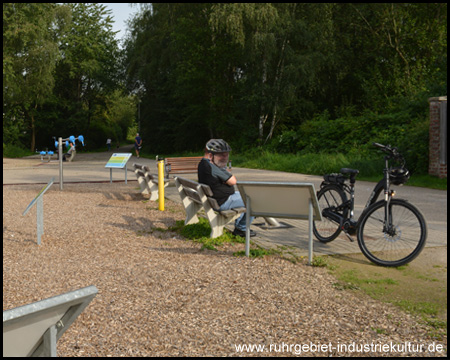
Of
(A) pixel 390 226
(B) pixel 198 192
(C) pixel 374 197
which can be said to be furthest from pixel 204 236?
(A) pixel 390 226

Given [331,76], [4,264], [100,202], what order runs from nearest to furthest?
[4,264]
[100,202]
[331,76]

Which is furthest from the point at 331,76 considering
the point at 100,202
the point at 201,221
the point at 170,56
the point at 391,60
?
the point at 201,221

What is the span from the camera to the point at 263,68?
29.1 m

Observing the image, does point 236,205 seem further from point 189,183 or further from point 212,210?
point 189,183

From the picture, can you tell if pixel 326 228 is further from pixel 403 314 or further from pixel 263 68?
pixel 263 68

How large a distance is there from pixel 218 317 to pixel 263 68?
26242 mm

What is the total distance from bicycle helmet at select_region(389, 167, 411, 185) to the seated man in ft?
6.70

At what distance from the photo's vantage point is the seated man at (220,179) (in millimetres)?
6848

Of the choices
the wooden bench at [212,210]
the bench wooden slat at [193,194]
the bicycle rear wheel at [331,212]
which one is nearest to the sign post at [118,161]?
the bench wooden slat at [193,194]

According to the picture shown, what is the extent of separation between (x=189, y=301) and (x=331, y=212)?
8.68ft

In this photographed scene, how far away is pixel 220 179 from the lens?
6.88m

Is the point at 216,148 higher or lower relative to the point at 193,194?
higher

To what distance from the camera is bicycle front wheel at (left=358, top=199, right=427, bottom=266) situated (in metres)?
5.26

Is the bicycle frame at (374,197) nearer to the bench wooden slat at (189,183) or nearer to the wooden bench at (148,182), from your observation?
the bench wooden slat at (189,183)
